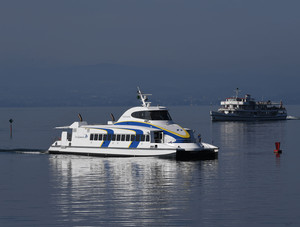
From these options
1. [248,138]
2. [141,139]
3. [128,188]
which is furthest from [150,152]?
[248,138]

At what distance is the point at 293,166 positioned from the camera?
5647 cm

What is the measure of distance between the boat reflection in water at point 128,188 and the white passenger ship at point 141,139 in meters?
1.14

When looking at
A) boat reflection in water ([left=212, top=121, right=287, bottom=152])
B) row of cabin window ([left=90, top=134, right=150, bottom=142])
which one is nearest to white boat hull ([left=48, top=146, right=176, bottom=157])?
row of cabin window ([left=90, top=134, right=150, bottom=142])

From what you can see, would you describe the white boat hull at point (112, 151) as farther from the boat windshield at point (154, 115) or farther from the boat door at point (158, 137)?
the boat windshield at point (154, 115)

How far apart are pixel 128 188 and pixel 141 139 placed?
18.9 metres

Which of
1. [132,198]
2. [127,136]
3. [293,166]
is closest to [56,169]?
[127,136]

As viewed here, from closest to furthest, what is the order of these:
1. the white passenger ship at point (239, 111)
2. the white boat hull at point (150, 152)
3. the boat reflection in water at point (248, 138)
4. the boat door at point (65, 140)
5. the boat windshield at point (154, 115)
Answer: the white boat hull at point (150, 152) → the boat windshield at point (154, 115) → the boat door at point (65, 140) → the boat reflection in water at point (248, 138) → the white passenger ship at point (239, 111)

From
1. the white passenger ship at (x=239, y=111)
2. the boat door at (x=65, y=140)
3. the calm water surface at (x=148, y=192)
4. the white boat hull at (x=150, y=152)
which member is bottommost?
the calm water surface at (x=148, y=192)

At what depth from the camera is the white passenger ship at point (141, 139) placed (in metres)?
58.8

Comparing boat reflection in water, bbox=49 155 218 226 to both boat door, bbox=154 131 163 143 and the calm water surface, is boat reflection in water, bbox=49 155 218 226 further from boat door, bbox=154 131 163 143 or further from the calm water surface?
boat door, bbox=154 131 163 143

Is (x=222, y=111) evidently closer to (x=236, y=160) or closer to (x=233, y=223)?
(x=236, y=160)

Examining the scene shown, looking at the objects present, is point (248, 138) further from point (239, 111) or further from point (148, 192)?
point (239, 111)

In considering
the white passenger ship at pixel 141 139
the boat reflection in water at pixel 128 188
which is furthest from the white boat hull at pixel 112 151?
the boat reflection in water at pixel 128 188

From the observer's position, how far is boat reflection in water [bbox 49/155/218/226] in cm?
3149
